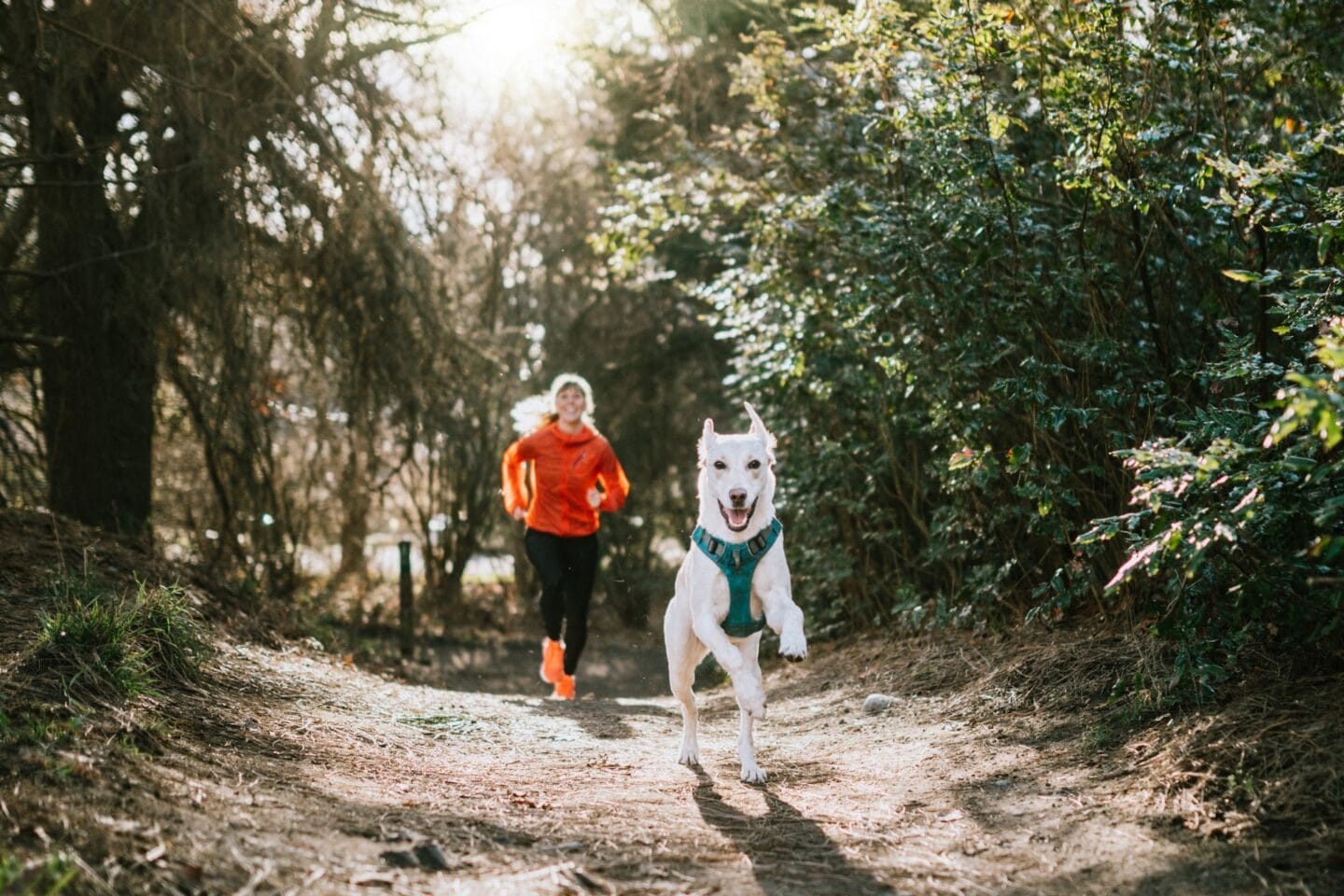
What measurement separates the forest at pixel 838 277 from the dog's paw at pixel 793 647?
1.34 meters

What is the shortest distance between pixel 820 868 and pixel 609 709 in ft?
13.5

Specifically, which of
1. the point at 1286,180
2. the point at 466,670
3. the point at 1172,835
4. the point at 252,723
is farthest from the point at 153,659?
the point at 466,670

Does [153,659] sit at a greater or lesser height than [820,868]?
greater

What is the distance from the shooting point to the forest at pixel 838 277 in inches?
175

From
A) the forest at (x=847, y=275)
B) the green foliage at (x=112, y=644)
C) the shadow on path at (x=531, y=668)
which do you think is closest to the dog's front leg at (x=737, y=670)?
the forest at (x=847, y=275)

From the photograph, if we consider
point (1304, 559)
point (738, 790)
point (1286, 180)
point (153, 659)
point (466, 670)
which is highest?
point (1286, 180)

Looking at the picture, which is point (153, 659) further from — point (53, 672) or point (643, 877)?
point (643, 877)

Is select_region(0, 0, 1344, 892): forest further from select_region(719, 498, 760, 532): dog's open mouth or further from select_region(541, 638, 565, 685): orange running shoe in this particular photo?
select_region(541, 638, 565, 685): orange running shoe

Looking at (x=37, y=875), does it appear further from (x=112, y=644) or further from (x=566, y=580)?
(x=566, y=580)

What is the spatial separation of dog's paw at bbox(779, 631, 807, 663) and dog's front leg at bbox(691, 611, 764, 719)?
0.56 feet

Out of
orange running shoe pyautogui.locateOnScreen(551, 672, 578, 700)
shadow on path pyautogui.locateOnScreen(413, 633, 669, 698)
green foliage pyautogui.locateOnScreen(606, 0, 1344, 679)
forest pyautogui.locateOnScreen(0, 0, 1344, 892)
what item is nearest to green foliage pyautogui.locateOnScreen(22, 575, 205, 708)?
forest pyautogui.locateOnScreen(0, 0, 1344, 892)

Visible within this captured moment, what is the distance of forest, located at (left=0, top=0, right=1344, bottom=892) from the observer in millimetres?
4449

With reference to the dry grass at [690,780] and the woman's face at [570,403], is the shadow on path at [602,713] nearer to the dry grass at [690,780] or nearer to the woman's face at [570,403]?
the dry grass at [690,780]

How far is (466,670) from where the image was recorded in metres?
12.4
